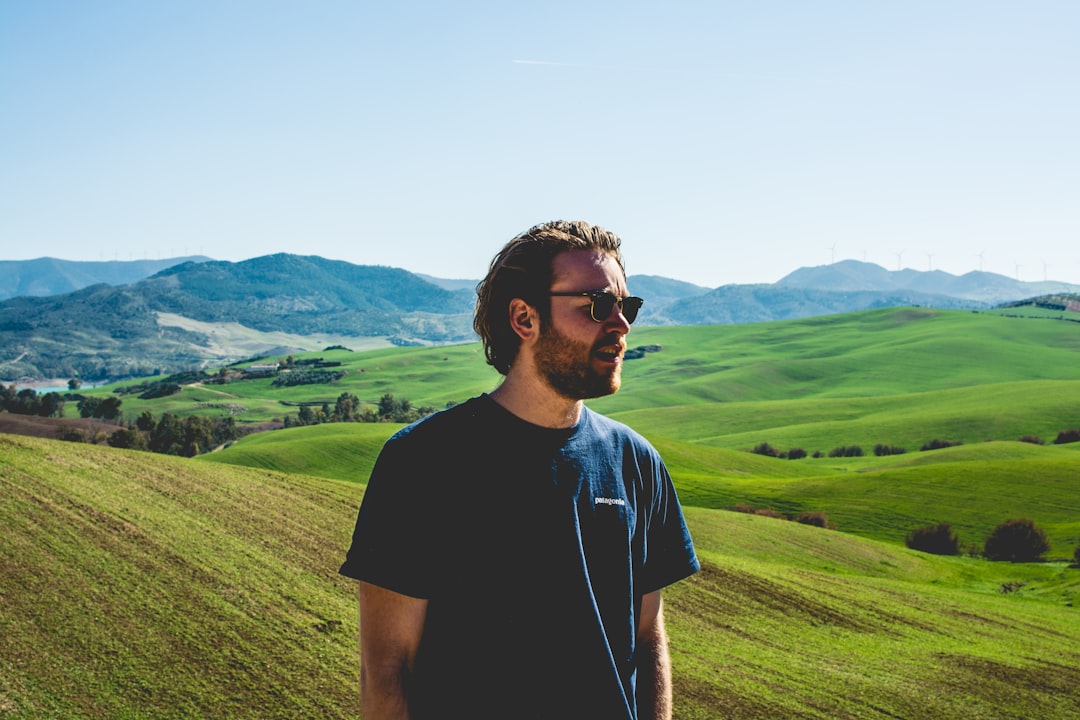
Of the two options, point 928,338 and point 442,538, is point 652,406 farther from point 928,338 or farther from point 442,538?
point 442,538

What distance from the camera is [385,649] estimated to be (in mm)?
3506

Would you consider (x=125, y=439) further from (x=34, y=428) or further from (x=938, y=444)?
(x=938, y=444)

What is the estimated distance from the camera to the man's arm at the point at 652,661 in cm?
412

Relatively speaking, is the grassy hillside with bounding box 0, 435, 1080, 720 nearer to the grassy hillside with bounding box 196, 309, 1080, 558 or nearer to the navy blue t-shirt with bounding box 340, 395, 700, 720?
the navy blue t-shirt with bounding box 340, 395, 700, 720

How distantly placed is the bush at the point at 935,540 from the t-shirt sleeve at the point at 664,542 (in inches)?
1821

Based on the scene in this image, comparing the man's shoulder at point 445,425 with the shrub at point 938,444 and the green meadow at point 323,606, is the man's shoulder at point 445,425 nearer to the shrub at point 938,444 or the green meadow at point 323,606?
the green meadow at point 323,606

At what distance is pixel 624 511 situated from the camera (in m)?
3.97

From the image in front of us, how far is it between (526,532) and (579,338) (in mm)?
838

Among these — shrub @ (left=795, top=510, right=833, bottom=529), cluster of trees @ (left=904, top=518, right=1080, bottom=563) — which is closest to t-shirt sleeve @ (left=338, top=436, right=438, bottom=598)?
cluster of trees @ (left=904, top=518, right=1080, bottom=563)

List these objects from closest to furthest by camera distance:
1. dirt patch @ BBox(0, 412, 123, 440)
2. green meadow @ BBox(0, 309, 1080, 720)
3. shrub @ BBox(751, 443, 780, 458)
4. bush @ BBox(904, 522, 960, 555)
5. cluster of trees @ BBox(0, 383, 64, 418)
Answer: green meadow @ BBox(0, 309, 1080, 720), bush @ BBox(904, 522, 960, 555), dirt patch @ BBox(0, 412, 123, 440), shrub @ BBox(751, 443, 780, 458), cluster of trees @ BBox(0, 383, 64, 418)

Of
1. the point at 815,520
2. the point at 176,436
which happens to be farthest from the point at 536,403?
the point at 176,436

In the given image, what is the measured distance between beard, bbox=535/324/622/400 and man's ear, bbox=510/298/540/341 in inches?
1.7

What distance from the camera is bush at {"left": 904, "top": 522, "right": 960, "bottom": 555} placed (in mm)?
46781

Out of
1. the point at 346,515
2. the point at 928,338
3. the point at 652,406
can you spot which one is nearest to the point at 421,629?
the point at 346,515
